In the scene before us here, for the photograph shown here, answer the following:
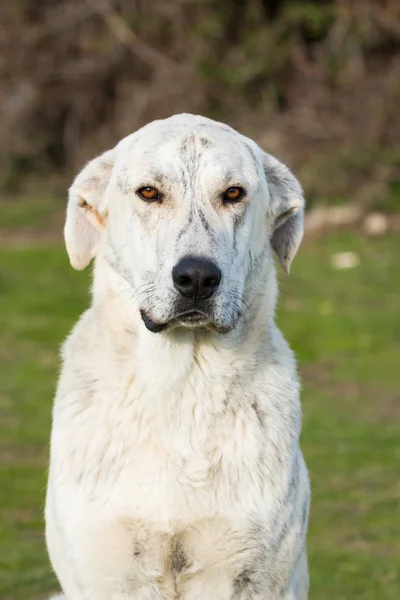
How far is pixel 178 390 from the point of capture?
4258mm

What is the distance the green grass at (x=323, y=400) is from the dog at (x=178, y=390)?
201 cm

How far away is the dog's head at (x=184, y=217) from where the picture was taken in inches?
156

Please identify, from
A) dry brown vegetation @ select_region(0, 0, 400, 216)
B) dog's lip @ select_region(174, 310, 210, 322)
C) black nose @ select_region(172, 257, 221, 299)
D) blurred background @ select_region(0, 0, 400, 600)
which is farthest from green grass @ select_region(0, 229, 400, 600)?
black nose @ select_region(172, 257, 221, 299)

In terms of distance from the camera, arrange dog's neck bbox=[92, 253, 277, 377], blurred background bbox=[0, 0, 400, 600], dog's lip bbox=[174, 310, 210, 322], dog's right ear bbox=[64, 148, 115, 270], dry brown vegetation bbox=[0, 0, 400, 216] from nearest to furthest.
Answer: dog's lip bbox=[174, 310, 210, 322]
dog's neck bbox=[92, 253, 277, 377]
dog's right ear bbox=[64, 148, 115, 270]
blurred background bbox=[0, 0, 400, 600]
dry brown vegetation bbox=[0, 0, 400, 216]

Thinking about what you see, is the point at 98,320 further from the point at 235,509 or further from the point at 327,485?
the point at 327,485

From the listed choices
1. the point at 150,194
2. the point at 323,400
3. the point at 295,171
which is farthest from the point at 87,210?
the point at 295,171

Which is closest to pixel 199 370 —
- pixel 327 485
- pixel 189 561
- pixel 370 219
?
pixel 189 561

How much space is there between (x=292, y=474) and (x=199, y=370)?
479 mm

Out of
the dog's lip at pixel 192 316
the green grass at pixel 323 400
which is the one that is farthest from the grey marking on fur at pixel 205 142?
the green grass at pixel 323 400

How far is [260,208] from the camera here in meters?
4.34

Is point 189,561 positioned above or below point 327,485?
above

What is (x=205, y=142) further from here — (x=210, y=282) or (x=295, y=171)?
(x=295, y=171)

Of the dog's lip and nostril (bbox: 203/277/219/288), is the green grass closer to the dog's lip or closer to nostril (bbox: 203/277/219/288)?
the dog's lip

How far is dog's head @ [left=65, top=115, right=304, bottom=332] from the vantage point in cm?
396
